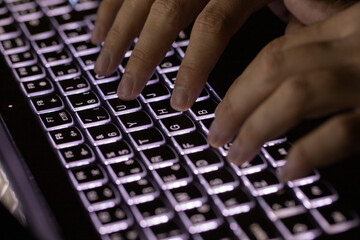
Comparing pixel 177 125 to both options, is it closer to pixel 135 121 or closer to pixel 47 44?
pixel 135 121

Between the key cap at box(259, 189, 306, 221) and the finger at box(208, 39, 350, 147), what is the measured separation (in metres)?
0.09

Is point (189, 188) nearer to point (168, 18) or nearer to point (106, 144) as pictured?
point (106, 144)

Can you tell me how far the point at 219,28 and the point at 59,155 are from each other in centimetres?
27

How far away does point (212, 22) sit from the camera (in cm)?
75

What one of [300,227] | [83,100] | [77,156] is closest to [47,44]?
[83,100]

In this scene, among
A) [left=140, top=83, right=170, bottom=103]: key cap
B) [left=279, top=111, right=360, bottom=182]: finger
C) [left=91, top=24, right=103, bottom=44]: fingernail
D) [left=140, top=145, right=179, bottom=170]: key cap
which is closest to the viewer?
[left=279, top=111, right=360, bottom=182]: finger

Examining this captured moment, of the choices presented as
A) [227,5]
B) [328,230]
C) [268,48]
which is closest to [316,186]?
[328,230]

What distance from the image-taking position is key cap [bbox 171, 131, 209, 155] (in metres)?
0.67

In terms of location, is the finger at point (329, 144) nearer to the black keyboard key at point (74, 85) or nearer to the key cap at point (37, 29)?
the black keyboard key at point (74, 85)

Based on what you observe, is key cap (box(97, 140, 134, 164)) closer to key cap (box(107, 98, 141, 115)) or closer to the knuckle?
key cap (box(107, 98, 141, 115))

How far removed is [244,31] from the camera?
2.77 feet

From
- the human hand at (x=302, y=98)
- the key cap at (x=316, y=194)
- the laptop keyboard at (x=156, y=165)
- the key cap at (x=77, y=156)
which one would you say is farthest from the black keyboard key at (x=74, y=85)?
the key cap at (x=316, y=194)

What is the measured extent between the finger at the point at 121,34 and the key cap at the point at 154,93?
6 cm

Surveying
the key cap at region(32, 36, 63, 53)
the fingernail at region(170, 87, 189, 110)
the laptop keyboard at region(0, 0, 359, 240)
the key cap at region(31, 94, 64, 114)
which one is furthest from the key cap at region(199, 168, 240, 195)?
the key cap at region(32, 36, 63, 53)
